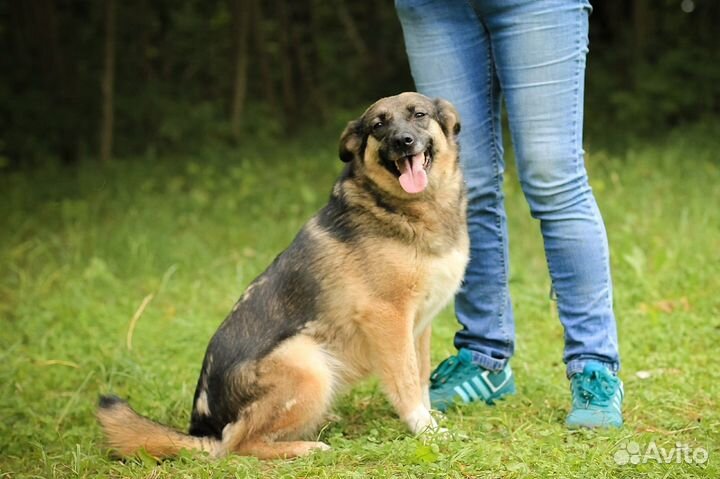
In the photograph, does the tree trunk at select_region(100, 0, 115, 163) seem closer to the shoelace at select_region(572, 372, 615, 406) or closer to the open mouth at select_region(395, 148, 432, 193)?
the open mouth at select_region(395, 148, 432, 193)

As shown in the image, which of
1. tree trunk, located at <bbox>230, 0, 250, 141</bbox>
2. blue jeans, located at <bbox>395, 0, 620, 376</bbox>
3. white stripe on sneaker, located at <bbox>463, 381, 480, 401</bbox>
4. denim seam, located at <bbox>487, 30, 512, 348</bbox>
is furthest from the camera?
tree trunk, located at <bbox>230, 0, 250, 141</bbox>

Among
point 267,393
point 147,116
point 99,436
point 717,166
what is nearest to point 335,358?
point 267,393

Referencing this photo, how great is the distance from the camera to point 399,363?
3.31 m

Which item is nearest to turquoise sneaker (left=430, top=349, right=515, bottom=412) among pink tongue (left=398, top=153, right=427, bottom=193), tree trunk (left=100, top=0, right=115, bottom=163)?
pink tongue (left=398, top=153, right=427, bottom=193)

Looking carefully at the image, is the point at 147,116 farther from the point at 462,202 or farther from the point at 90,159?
the point at 462,202

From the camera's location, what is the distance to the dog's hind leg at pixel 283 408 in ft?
10.6

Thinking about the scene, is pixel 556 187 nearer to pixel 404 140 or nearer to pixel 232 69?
pixel 404 140

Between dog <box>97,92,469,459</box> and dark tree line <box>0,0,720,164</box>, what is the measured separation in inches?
275

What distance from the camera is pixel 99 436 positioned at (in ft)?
12.4

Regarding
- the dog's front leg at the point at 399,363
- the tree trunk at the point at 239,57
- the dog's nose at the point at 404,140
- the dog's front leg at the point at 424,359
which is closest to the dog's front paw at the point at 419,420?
the dog's front leg at the point at 399,363

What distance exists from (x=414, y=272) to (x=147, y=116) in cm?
934

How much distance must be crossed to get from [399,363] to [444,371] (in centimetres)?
56

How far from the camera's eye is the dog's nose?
129 inches

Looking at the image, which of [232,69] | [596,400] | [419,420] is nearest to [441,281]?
[419,420]
